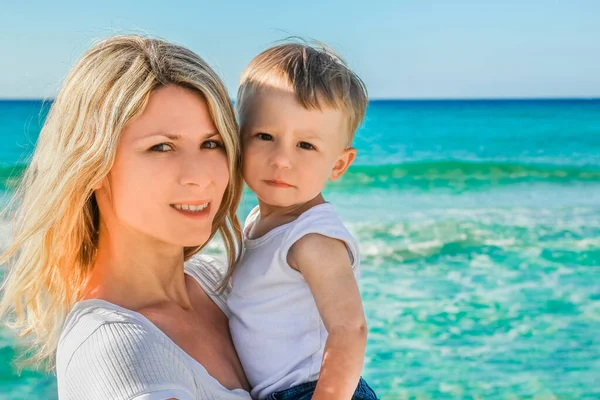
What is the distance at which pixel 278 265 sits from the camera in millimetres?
2082

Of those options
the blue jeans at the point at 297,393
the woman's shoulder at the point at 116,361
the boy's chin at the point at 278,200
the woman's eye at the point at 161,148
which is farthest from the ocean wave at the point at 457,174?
the woman's shoulder at the point at 116,361

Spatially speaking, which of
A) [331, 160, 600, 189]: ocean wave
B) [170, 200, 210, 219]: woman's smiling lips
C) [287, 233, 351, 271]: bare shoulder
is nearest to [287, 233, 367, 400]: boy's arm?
[287, 233, 351, 271]: bare shoulder

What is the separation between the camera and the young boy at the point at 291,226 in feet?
6.68

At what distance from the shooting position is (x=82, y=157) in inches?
75.4

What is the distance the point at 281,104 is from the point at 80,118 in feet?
1.67

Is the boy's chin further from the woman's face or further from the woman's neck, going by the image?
the woman's neck

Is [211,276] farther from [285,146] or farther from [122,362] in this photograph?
[122,362]

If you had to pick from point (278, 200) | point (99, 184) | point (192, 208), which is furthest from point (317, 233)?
point (99, 184)

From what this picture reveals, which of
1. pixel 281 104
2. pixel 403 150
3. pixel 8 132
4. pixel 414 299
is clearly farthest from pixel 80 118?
pixel 8 132

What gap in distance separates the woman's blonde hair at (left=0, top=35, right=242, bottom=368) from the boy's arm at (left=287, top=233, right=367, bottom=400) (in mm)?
336

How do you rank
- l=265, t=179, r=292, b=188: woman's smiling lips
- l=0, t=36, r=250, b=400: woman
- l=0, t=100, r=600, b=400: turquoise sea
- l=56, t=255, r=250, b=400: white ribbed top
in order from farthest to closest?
l=0, t=100, r=600, b=400: turquoise sea, l=265, t=179, r=292, b=188: woman's smiling lips, l=0, t=36, r=250, b=400: woman, l=56, t=255, r=250, b=400: white ribbed top

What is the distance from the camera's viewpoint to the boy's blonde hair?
212cm

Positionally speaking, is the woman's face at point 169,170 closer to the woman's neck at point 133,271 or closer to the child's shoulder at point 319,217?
the woman's neck at point 133,271

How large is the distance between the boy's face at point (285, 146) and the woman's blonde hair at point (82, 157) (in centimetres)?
7
